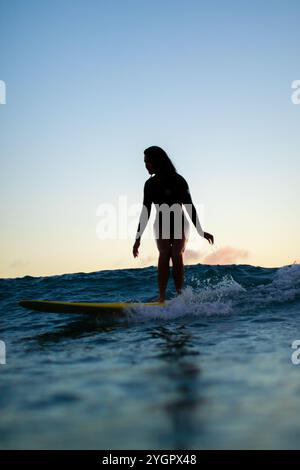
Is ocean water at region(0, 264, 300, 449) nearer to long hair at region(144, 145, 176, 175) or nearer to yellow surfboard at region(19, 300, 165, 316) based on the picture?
yellow surfboard at region(19, 300, 165, 316)

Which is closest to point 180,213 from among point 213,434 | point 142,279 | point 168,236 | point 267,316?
point 168,236

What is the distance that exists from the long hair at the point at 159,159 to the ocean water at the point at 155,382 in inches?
81.7

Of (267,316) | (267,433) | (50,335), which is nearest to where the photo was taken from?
(267,433)

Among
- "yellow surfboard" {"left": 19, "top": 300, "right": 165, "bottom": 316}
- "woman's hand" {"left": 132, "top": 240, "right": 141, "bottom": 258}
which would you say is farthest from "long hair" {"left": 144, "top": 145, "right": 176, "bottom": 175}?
"yellow surfboard" {"left": 19, "top": 300, "right": 165, "bottom": 316}

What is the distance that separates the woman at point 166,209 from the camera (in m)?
6.61

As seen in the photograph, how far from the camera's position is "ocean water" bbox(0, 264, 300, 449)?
2.05 metres

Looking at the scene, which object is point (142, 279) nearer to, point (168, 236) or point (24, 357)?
point (168, 236)

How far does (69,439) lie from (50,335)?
3453 mm

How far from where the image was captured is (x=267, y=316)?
5.91 meters

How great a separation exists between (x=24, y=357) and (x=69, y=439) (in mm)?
2171

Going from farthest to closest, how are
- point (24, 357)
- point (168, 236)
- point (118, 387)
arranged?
point (168, 236) → point (24, 357) → point (118, 387)

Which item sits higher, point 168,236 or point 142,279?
point 168,236
